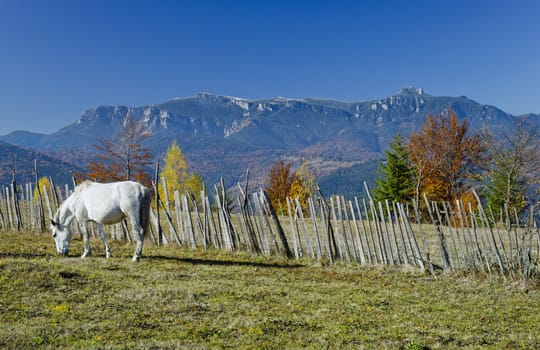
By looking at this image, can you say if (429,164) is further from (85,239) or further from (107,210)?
(85,239)

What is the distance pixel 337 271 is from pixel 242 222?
3793 millimetres

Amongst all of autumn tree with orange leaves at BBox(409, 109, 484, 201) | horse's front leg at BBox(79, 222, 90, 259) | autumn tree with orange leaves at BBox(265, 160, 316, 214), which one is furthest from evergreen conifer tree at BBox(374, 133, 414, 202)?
horse's front leg at BBox(79, 222, 90, 259)

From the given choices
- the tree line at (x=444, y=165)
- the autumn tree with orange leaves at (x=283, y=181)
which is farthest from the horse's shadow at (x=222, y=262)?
the autumn tree with orange leaves at (x=283, y=181)

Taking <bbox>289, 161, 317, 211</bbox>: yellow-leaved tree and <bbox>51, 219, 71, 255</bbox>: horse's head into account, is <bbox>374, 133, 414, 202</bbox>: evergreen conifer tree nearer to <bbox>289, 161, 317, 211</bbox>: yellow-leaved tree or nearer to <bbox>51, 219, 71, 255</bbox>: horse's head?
<bbox>289, 161, 317, 211</bbox>: yellow-leaved tree

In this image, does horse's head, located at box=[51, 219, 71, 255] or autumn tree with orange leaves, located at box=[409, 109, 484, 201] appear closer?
horse's head, located at box=[51, 219, 71, 255]

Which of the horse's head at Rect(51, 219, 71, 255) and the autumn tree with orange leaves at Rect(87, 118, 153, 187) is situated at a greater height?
the autumn tree with orange leaves at Rect(87, 118, 153, 187)

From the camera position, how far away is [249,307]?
24.6 ft

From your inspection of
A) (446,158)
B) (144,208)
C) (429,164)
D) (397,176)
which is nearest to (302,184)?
(397,176)

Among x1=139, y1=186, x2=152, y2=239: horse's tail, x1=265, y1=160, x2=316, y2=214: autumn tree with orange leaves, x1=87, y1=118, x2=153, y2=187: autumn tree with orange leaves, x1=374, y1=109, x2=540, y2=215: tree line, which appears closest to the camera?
x1=139, y1=186, x2=152, y2=239: horse's tail

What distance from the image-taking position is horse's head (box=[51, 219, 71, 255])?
460 inches

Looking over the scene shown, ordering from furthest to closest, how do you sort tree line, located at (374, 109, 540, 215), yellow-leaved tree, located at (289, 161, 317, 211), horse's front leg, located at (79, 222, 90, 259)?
yellow-leaved tree, located at (289, 161, 317, 211), tree line, located at (374, 109, 540, 215), horse's front leg, located at (79, 222, 90, 259)

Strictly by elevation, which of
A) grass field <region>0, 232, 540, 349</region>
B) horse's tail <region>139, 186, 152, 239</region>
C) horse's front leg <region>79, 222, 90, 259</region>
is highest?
horse's tail <region>139, 186, 152, 239</region>

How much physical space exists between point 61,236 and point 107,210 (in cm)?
148

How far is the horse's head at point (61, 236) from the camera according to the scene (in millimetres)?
11680
